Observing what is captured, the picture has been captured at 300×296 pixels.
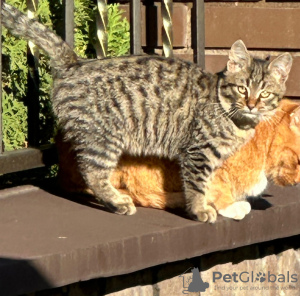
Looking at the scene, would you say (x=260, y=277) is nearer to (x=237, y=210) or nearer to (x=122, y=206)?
(x=237, y=210)

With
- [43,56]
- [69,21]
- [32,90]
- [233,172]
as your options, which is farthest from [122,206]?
[43,56]

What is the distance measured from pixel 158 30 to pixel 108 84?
1.21m

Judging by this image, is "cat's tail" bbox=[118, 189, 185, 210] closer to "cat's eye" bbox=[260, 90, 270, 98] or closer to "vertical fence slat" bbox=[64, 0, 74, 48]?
"cat's eye" bbox=[260, 90, 270, 98]

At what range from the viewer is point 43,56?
4914 mm

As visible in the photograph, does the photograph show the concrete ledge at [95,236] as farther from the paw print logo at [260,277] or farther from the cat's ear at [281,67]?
the cat's ear at [281,67]

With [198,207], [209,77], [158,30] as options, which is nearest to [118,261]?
[198,207]

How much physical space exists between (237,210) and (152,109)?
67cm

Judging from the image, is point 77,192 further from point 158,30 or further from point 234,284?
point 158,30

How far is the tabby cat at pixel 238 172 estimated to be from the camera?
429 centimetres

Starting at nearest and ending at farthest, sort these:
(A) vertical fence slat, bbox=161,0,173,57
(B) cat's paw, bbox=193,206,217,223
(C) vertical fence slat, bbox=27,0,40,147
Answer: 1. (B) cat's paw, bbox=193,206,217,223
2. (C) vertical fence slat, bbox=27,0,40,147
3. (A) vertical fence slat, bbox=161,0,173,57

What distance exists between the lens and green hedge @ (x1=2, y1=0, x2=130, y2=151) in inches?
185

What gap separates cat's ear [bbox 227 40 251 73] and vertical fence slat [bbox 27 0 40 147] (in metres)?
1.07

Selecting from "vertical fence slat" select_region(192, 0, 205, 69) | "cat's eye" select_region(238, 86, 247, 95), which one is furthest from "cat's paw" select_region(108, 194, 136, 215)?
"vertical fence slat" select_region(192, 0, 205, 69)

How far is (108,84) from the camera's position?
409 centimetres
